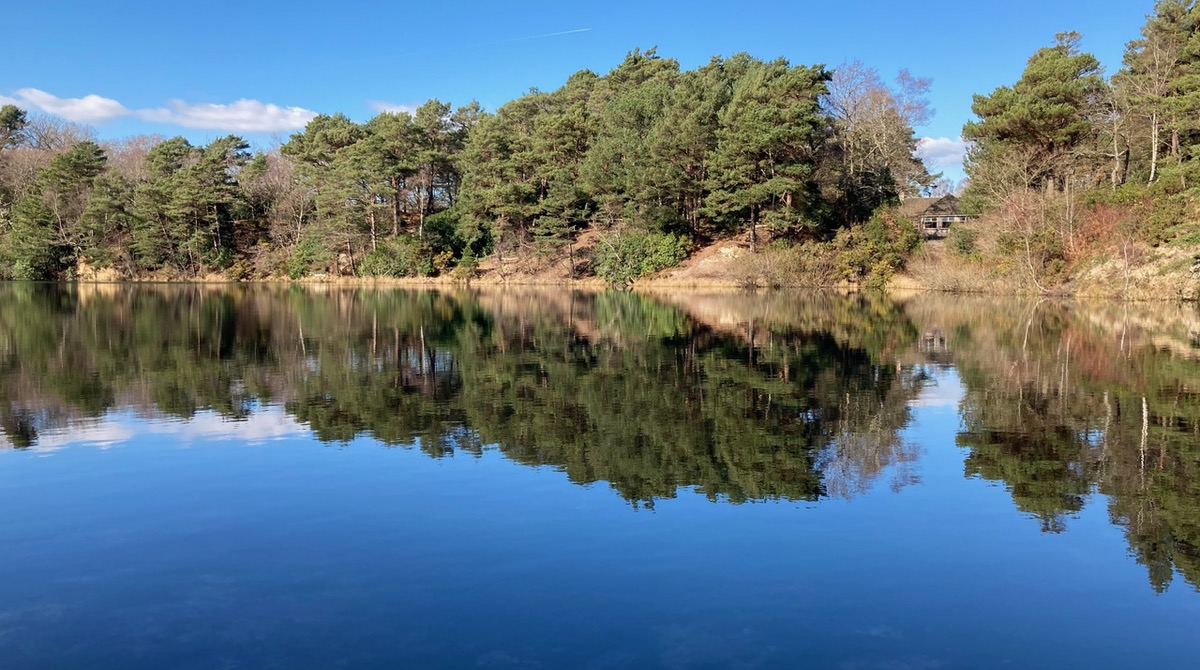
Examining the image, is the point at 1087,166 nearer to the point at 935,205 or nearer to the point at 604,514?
the point at 935,205

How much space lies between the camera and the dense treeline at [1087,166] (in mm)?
39812

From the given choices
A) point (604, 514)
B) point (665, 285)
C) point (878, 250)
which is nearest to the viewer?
point (604, 514)

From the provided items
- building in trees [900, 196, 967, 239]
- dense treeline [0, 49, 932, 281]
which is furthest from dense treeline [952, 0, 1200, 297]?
building in trees [900, 196, 967, 239]

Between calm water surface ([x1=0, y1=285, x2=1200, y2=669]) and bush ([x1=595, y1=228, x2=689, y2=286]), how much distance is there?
135 feet

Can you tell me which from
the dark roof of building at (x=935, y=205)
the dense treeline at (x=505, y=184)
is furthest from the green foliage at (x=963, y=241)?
the dark roof of building at (x=935, y=205)

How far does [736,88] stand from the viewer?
58125 mm

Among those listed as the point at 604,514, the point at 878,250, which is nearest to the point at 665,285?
the point at 878,250

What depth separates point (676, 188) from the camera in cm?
5822

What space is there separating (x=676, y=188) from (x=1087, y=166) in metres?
25.0

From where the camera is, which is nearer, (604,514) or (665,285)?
(604,514)

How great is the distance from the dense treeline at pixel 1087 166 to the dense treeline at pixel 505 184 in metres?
11.1

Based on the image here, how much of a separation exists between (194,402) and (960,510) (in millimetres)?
12786

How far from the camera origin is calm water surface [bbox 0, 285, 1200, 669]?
5715 millimetres

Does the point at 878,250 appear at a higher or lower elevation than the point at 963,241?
lower
